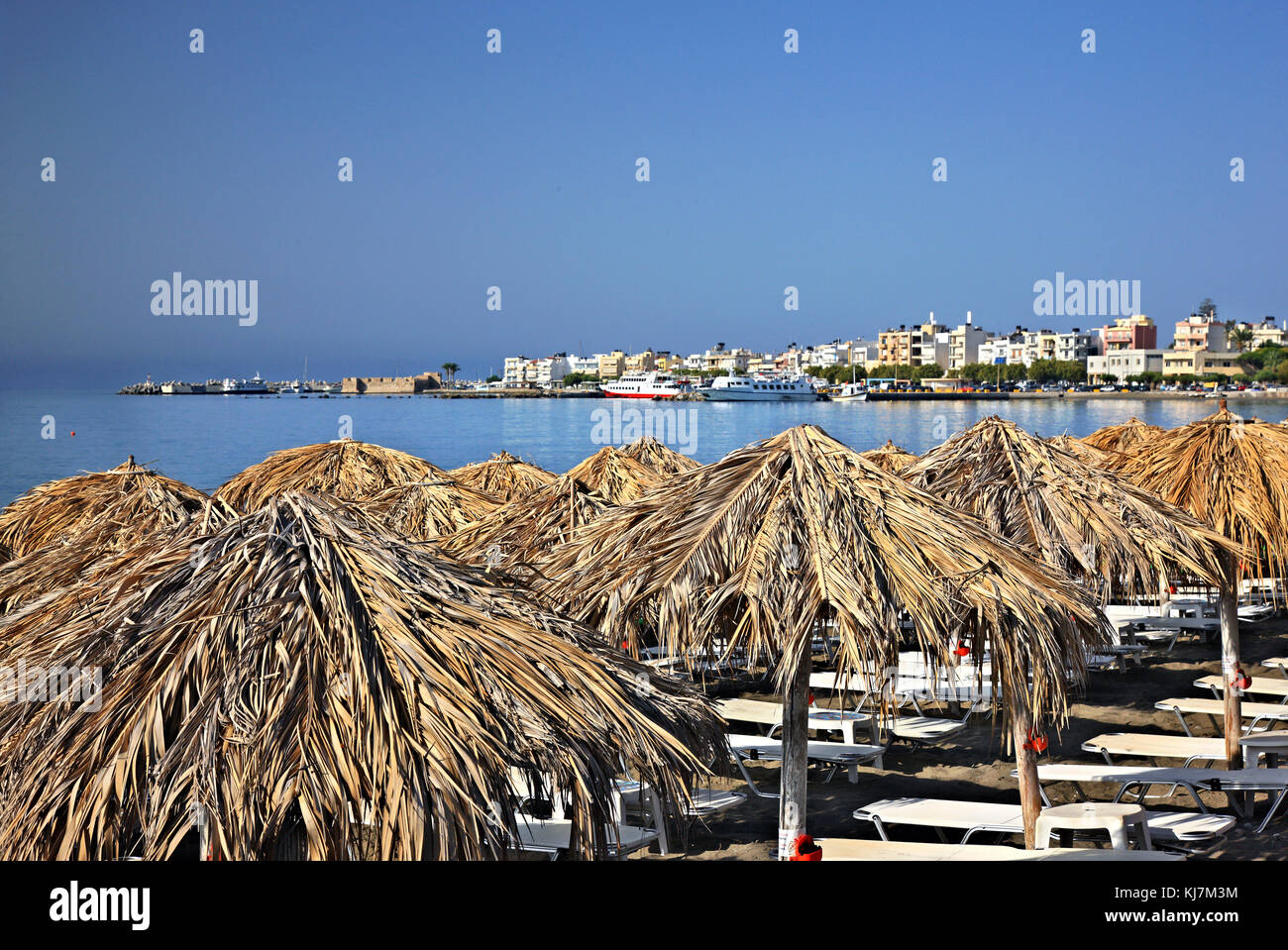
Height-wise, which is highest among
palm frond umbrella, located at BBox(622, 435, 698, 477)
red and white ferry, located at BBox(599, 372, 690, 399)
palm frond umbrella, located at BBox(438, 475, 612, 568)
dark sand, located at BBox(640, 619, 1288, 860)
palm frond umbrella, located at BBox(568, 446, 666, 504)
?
red and white ferry, located at BBox(599, 372, 690, 399)

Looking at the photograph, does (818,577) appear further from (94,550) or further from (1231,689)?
(1231,689)

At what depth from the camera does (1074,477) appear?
766 cm

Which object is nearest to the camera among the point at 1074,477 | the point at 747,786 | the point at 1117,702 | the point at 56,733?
the point at 56,733

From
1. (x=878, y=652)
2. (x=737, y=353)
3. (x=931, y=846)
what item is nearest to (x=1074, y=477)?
(x=931, y=846)

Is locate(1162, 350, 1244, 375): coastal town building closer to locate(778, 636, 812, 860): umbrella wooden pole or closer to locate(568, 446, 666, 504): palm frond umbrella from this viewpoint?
locate(568, 446, 666, 504): palm frond umbrella

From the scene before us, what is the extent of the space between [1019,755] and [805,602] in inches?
106

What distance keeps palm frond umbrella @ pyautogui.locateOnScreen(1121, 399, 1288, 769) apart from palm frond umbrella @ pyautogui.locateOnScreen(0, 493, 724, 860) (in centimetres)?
614

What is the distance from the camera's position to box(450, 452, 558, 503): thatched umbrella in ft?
44.3

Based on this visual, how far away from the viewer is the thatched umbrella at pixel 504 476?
532 inches

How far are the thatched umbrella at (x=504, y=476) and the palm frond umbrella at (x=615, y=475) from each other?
1.46 m

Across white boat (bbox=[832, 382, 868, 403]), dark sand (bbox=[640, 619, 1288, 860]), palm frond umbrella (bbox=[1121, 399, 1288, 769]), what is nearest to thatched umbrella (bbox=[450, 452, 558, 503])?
dark sand (bbox=[640, 619, 1288, 860])

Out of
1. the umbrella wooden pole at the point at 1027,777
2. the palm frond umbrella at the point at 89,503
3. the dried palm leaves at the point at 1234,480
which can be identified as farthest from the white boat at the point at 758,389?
the umbrella wooden pole at the point at 1027,777

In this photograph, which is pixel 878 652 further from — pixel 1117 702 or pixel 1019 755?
pixel 1117 702

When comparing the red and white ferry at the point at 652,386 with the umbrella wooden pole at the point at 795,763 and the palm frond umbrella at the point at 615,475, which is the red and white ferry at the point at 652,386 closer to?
the palm frond umbrella at the point at 615,475
